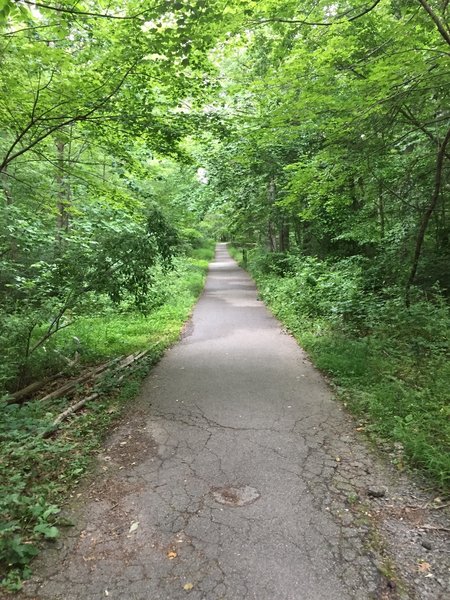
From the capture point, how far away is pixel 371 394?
209 inches

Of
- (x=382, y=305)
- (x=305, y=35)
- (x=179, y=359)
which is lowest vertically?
(x=179, y=359)

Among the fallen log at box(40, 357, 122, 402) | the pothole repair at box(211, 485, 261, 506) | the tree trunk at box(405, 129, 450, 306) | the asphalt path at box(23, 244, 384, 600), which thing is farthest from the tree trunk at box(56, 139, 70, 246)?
the tree trunk at box(405, 129, 450, 306)

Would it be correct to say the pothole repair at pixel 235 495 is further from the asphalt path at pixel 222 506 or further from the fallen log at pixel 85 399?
the fallen log at pixel 85 399

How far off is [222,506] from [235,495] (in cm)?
19

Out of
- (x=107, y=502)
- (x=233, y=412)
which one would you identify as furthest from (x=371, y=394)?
(x=107, y=502)

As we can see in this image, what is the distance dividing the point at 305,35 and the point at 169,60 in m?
2.17

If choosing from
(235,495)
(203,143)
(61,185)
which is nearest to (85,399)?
(235,495)

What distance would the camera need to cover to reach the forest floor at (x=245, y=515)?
2.62 m

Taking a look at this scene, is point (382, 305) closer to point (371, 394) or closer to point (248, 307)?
point (371, 394)

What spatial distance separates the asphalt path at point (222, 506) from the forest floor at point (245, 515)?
0.04 ft

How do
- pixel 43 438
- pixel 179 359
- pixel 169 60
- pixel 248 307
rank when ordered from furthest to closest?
pixel 248 307 < pixel 179 359 < pixel 169 60 < pixel 43 438

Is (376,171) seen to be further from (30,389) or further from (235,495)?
(30,389)

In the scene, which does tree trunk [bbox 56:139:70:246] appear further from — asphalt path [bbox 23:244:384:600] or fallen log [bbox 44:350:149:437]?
asphalt path [bbox 23:244:384:600]

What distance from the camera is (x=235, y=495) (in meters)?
3.53
